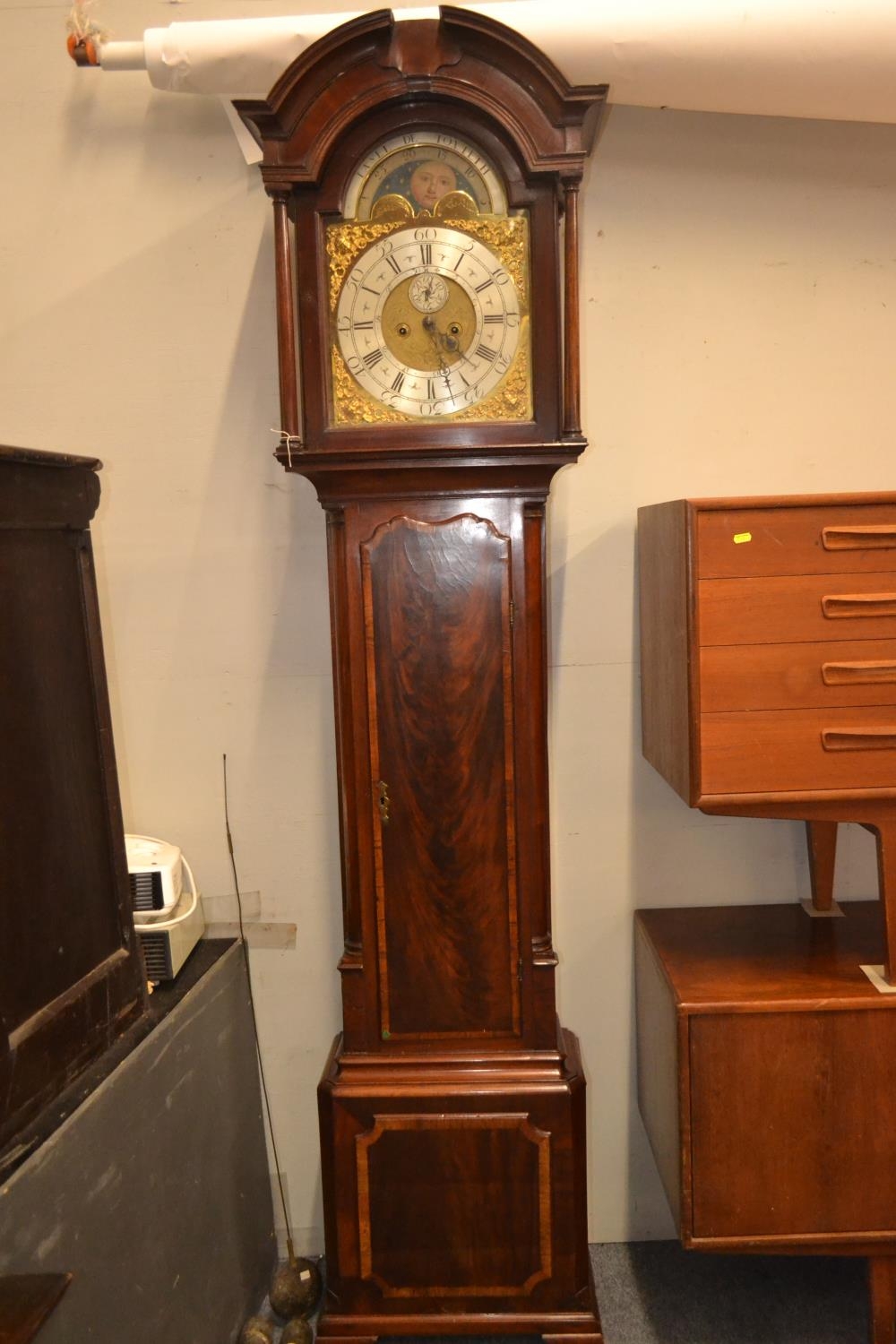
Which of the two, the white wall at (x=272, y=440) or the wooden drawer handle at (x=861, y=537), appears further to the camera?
the white wall at (x=272, y=440)

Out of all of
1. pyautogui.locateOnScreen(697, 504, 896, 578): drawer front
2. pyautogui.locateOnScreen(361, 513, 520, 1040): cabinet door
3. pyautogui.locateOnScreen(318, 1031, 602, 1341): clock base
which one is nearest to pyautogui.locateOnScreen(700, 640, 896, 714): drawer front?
pyautogui.locateOnScreen(697, 504, 896, 578): drawer front

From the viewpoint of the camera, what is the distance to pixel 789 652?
167 centimetres

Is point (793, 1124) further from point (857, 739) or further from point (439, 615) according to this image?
point (439, 615)

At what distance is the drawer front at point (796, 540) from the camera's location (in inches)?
65.0

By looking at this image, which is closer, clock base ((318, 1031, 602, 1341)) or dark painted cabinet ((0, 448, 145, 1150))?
dark painted cabinet ((0, 448, 145, 1150))

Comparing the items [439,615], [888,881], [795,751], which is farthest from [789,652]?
[439,615]

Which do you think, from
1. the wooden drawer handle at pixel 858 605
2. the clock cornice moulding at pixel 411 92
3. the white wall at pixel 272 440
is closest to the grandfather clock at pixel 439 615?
the clock cornice moulding at pixel 411 92

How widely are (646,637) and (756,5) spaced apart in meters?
1.12

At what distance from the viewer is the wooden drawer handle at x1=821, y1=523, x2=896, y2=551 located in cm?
165

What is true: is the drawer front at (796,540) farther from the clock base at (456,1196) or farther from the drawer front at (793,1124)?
the clock base at (456,1196)

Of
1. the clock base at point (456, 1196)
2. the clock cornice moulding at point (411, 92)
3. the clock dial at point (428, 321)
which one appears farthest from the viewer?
the clock base at point (456, 1196)

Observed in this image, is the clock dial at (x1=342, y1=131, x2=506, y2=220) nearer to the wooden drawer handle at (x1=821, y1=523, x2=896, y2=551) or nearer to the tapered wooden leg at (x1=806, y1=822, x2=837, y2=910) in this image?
the wooden drawer handle at (x1=821, y1=523, x2=896, y2=551)

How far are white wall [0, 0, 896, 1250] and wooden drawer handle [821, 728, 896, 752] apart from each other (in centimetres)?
51

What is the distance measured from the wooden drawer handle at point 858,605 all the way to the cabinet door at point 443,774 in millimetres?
532
